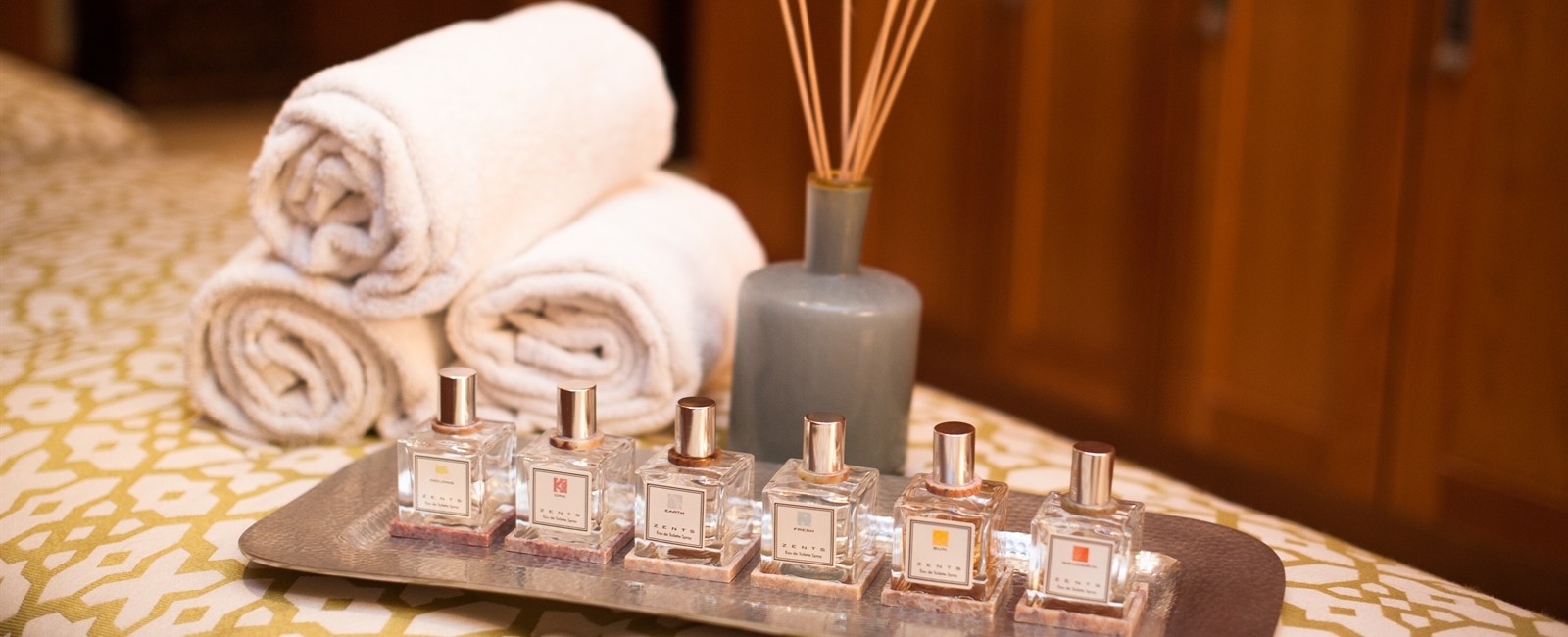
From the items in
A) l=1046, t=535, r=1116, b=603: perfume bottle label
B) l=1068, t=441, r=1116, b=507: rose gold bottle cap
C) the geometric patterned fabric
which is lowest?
the geometric patterned fabric

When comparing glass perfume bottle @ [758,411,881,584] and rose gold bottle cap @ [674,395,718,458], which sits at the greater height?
rose gold bottle cap @ [674,395,718,458]

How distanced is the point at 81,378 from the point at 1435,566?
58.7 inches

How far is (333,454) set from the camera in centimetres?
89

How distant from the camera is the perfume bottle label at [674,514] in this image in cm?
68

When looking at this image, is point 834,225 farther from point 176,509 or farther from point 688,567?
point 176,509

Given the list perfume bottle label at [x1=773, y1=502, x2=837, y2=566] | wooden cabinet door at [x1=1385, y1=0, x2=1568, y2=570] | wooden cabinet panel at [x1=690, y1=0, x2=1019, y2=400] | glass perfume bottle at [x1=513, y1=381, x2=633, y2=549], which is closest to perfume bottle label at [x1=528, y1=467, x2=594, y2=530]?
glass perfume bottle at [x1=513, y1=381, x2=633, y2=549]

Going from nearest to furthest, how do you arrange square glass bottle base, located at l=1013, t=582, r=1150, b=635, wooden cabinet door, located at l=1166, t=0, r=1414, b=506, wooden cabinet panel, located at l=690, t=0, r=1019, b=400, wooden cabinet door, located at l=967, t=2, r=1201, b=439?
1. square glass bottle base, located at l=1013, t=582, r=1150, b=635
2. wooden cabinet door, located at l=1166, t=0, r=1414, b=506
3. wooden cabinet door, located at l=967, t=2, r=1201, b=439
4. wooden cabinet panel, located at l=690, t=0, r=1019, b=400

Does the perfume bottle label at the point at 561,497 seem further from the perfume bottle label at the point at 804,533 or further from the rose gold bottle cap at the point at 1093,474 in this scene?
the rose gold bottle cap at the point at 1093,474

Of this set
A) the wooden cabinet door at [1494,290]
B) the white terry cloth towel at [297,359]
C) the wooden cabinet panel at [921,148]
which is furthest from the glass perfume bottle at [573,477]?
the wooden cabinet panel at [921,148]

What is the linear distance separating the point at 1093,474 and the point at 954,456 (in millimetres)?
64

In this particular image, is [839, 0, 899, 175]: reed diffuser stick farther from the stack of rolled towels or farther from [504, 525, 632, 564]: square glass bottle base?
[504, 525, 632, 564]: square glass bottle base

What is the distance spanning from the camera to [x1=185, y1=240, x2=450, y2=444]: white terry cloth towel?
0.88 metres

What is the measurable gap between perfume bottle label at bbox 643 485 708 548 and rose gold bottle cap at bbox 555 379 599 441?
0.17 ft

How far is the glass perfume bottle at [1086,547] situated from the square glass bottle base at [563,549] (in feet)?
0.70
